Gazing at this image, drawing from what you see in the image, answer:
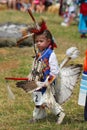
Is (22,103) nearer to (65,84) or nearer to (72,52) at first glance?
(65,84)

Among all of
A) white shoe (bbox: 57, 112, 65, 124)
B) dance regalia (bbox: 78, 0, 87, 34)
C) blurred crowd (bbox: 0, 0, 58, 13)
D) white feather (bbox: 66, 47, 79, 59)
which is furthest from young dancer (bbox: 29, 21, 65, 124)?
blurred crowd (bbox: 0, 0, 58, 13)

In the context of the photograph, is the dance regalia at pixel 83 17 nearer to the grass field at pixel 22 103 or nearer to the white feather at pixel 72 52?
the grass field at pixel 22 103

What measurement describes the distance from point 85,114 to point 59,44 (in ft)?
23.6

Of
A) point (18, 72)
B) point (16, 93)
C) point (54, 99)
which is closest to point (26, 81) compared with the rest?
point (54, 99)

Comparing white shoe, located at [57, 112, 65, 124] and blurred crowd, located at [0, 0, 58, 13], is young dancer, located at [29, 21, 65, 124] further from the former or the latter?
blurred crowd, located at [0, 0, 58, 13]

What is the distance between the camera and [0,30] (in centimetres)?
1258

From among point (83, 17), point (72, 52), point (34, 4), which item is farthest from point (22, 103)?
point (34, 4)

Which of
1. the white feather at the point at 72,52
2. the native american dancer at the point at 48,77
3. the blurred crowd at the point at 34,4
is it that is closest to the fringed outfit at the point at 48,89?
the native american dancer at the point at 48,77

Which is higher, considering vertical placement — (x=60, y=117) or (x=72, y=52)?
(x=72, y=52)

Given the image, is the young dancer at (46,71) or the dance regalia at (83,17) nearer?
the young dancer at (46,71)

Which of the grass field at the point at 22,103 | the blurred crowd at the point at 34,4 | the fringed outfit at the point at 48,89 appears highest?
the fringed outfit at the point at 48,89

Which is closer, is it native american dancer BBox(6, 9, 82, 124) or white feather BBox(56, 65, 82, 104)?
native american dancer BBox(6, 9, 82, 124)

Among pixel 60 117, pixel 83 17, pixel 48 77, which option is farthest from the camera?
pixel 83 17

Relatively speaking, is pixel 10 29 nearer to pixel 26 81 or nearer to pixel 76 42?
pixel 76 42
